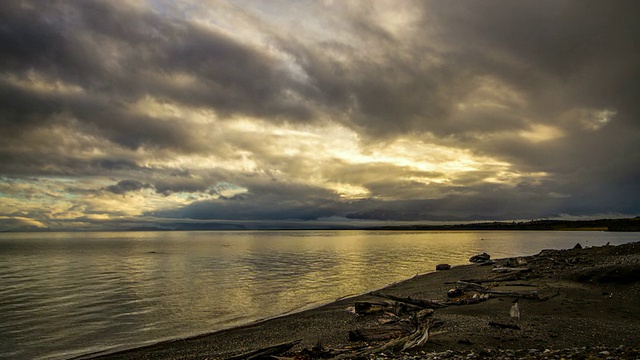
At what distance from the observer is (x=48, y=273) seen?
157 ft

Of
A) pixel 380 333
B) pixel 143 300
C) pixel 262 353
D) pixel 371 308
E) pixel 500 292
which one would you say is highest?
pixel 380 333

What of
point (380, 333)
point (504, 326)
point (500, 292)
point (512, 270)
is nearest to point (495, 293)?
point (500, 292)

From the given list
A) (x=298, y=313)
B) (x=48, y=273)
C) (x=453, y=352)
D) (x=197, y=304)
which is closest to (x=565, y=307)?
(x=453, y=352)

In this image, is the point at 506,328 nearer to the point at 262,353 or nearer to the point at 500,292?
the point at 500,292

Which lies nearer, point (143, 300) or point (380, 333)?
point (380, 333)

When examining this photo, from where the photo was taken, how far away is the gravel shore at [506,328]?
11.9 m

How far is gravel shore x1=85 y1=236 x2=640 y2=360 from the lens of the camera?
467 inches

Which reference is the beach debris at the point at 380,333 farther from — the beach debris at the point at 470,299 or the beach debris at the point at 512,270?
the beach debris at the point at 512,270

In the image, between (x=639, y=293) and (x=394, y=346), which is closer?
(x=394, y=346)

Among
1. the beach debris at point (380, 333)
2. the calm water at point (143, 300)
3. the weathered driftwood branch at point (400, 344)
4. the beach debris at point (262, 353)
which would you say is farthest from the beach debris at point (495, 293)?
the beach debris at point (262, 353)

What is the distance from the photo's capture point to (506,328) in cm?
1466

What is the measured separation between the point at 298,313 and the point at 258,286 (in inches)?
511

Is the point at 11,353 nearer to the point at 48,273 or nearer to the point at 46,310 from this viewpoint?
the point at 46,310

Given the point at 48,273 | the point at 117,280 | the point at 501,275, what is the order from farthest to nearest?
the point at 48,273 < the point at 117,280 < the point at 501,275
